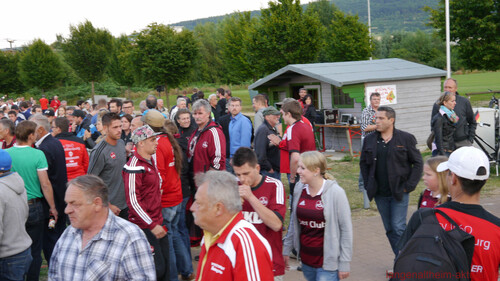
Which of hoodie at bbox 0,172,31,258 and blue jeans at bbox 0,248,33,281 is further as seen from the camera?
blue jeans at bbox 0,248,33,281

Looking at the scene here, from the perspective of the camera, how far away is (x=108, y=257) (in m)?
2.96

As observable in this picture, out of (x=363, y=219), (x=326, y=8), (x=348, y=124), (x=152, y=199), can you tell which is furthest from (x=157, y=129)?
(x=326, y=8)

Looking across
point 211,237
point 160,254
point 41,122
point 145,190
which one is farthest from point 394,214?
point 41,122

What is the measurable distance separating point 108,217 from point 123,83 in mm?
51535

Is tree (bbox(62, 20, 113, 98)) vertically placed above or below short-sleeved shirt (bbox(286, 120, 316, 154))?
above

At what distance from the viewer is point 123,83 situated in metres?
52.5

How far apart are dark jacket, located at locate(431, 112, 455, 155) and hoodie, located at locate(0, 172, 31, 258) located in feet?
22.8

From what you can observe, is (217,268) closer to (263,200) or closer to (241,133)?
(263,200)

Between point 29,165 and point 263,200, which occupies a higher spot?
point 29,165

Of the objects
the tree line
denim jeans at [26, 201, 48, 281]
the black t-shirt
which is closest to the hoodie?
denim jeans at [26, 201, 48, 281]

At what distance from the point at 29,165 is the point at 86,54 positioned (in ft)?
133

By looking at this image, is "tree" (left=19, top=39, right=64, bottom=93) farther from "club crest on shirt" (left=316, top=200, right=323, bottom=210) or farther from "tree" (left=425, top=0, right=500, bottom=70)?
"club crest on shirt" (left=316, top=200, right=323, bottom=210)

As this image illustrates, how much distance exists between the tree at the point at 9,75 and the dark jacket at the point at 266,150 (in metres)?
53.4

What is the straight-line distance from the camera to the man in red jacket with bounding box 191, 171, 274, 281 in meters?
2.60
